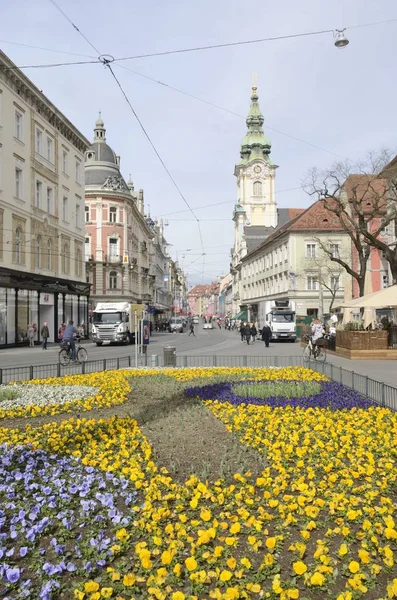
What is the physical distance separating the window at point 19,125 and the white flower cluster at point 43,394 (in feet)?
90.8

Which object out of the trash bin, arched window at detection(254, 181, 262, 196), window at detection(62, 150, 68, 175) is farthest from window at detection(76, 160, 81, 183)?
arched window at detection(254, 181, 262, 196)

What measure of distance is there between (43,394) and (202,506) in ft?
26.3

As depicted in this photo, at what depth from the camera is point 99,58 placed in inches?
519

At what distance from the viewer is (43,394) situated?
40.7 ft

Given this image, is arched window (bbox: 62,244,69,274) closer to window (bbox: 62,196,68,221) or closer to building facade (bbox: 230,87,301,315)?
window (bbox: 62,196,68,221)

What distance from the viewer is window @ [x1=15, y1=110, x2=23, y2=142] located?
36531mm

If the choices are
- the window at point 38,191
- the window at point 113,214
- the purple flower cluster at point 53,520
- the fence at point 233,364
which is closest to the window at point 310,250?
the window at point 113,214

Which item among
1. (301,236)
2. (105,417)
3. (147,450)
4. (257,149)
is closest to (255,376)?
(105,417)

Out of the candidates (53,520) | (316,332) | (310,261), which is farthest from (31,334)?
(310,261)

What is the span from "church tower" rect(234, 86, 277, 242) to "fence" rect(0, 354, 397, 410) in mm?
95249

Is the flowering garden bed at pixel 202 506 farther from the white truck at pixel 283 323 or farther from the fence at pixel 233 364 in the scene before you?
the white truck at pixel 283 323

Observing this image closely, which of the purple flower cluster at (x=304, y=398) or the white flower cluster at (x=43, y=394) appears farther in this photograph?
the white flower cluster at (x=43, y=394)

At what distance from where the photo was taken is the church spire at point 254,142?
115 meters

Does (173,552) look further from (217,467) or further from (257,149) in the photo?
(257,149)
